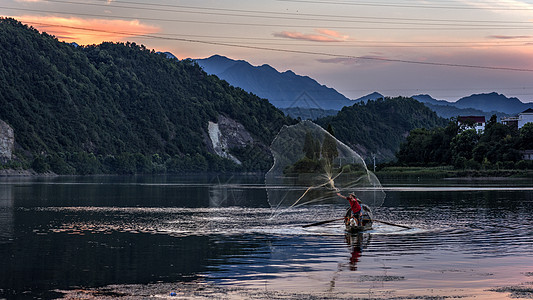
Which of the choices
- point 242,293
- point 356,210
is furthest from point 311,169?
point 242,293

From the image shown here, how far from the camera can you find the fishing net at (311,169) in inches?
1710

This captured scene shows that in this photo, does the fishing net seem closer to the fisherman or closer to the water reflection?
the fisherman

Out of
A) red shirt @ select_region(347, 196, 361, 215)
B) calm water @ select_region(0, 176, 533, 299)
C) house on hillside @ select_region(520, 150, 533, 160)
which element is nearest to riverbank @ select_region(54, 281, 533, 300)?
calm water @ select_region(0, 176, 533, 299)

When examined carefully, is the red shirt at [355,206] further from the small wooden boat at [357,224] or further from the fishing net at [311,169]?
the fishing net at [311,169]

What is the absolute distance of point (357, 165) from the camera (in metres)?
47.1

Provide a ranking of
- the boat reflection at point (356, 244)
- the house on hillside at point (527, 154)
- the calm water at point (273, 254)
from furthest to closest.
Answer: the house on hillside at point (527, 154), the boat reflection at point (356, 244), the calm water at point (273, 254)

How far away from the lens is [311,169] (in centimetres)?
4712

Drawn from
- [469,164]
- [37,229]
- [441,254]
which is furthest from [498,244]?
[469,164]

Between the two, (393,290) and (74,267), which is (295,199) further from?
(393,290)

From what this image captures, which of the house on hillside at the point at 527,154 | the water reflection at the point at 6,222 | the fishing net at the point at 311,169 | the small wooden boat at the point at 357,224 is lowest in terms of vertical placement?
the water reflection at the point at 6,222

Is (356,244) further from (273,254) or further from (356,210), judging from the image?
(356,210)

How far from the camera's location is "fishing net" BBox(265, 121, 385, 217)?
43.4 metres

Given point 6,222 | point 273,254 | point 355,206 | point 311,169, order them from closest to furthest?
point 273,254, point 311,169, point 355,206, point 6,222

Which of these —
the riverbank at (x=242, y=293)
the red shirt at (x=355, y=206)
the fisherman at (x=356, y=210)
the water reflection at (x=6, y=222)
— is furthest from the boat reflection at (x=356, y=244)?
the water reflection at (x=6, y=222)
